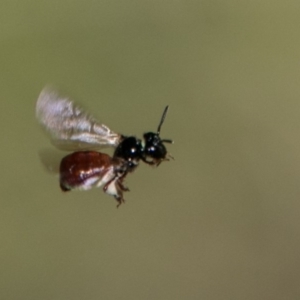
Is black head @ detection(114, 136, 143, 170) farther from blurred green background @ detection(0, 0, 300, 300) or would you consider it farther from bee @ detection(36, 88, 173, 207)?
blurred green background @ detection(0, 0, 300, 300)

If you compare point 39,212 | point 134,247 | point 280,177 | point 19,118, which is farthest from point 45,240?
point 280,177

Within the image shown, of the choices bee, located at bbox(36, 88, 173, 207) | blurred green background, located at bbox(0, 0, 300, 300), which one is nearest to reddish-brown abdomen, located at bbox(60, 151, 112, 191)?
A: bee, located at bbox(36, 88, 173, 207)

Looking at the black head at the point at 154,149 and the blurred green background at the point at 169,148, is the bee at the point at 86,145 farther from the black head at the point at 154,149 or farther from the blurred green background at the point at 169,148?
the blurred green background at the point at 169,148

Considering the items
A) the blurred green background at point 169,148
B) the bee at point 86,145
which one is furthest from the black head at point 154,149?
the blurred green background at point 169,148

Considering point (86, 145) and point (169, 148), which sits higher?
point (169, 148)

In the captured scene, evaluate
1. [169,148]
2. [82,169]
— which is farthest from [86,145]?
[169,148]

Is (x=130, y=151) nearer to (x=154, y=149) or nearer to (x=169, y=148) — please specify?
(x=154, y=149)

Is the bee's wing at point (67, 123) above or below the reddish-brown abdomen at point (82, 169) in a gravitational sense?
above

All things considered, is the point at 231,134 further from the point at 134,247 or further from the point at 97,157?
the point at 97,157
